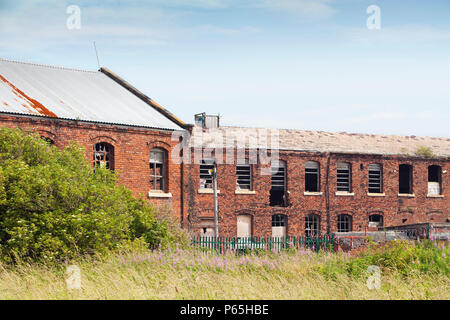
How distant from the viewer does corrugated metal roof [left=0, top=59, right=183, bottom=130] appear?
24.9 metres

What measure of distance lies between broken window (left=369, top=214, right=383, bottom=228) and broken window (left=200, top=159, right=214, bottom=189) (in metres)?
10.3

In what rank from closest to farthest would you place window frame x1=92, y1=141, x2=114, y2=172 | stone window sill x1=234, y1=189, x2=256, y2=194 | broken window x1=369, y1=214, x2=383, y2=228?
window frame x1=92, y1=141, x2=114, y2=172, stone window sill x1=234, y1=189, x2=256, y2=194, broken window x1=369, y1=214, x2=383, y2=228

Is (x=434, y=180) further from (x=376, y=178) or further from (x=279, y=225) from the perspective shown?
(x=279, y=225)

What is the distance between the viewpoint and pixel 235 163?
31.7 m

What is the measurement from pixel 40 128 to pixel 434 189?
2430cm

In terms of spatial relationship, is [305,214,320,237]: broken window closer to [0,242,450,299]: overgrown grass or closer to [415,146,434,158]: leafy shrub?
[415,146,434,158]: leafy shrub

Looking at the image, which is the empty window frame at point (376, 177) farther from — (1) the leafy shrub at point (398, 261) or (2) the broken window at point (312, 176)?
(1) the leafy shrub at point (398, 261)

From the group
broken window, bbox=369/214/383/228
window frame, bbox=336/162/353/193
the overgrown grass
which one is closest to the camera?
the overgrown grass

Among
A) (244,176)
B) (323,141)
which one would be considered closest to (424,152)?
(323,141)

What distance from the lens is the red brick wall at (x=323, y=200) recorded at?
31062mm

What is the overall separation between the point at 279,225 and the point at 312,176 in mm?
3567

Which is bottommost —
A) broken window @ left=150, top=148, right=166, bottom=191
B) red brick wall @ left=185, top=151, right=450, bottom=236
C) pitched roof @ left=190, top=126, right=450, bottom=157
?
red brick wall @ left=185, top=151, right=450, bottom=236

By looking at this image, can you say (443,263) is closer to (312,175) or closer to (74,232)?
(74,232)

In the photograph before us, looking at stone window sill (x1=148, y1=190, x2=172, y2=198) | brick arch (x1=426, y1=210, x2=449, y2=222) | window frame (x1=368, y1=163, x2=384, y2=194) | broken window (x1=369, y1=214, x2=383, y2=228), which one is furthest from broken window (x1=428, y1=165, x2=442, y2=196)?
stone window sill (x1=148, y1=190, x2=172, y2=198)
